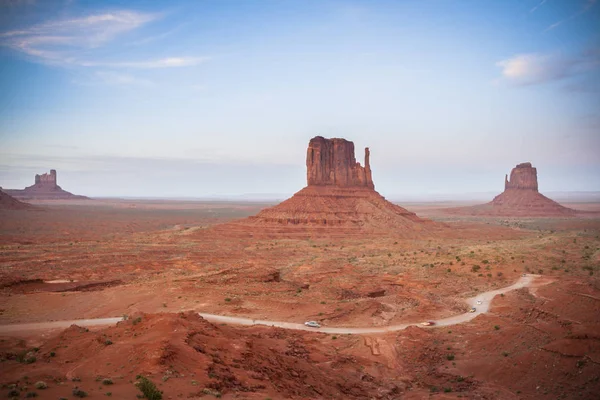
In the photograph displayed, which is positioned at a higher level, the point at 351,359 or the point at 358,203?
the point at 358,203

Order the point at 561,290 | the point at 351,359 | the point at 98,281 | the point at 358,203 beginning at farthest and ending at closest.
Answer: the point at 358,203 → the point at 98,281 → the point at 561,290 → the point at 351,359

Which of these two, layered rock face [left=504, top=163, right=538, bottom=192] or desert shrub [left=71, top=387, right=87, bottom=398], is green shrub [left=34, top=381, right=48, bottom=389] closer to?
desert shrub [left=71, top=387, right=87, bottom=398]

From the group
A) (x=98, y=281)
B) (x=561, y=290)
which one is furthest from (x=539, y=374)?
(x=98, y=281)

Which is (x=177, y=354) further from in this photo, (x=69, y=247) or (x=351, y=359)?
(x=69, y=247)

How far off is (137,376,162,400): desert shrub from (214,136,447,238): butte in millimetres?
72878

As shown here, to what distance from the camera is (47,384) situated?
13508 mm

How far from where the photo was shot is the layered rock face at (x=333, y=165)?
103m

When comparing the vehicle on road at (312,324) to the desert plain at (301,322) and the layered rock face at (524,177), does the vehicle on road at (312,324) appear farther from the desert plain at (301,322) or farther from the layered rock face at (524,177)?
the layered rock face at (524,177)

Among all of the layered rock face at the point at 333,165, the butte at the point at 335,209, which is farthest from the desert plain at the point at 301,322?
the layered rock face at the point at 333,165

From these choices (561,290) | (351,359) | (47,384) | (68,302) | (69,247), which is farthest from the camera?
(69,247)

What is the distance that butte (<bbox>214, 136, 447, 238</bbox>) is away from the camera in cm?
8906

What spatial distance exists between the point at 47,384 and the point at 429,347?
1911cm

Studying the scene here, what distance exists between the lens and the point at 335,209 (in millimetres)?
96000

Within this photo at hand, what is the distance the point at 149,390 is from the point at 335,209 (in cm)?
8383
